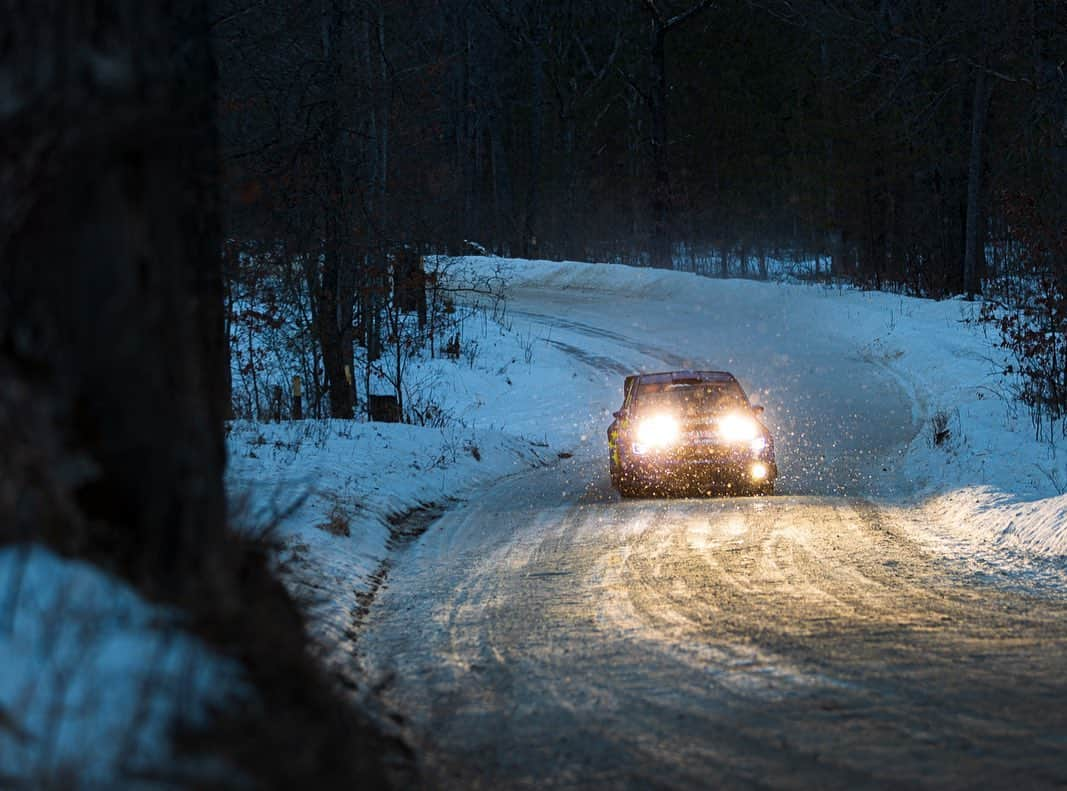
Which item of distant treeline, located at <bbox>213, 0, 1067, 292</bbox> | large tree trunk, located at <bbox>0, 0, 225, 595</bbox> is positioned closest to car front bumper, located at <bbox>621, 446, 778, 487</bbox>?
distant treeline, located at <bbox>213, 0, 1067, 292</bbox>

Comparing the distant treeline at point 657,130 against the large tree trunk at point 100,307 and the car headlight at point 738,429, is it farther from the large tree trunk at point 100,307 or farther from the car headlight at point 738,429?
the car headlight at point 738,429

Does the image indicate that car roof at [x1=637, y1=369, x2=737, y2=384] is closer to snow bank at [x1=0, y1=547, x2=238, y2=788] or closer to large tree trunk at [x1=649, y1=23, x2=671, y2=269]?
snow bank at [x1=0, y1=547, x2=238, y2=788]

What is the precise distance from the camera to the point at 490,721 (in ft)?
23.2

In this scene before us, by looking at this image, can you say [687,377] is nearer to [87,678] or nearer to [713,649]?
[713,649]

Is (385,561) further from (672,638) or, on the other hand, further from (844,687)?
(844,687)

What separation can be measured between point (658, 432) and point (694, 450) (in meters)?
0.54

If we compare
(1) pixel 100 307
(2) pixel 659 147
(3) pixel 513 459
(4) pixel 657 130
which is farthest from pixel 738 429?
(4) pixel 657 130

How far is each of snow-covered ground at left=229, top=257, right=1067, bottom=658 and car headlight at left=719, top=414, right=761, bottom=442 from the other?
111cm

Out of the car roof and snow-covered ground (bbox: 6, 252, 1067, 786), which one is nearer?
snow-covered ground (bbox: 6, 252, 1067, 786)

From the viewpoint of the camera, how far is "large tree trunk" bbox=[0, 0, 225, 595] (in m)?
4.75

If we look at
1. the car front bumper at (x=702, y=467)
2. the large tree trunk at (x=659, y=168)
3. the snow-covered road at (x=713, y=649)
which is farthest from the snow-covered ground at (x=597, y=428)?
the large tree trunk at (x=659, y=168)

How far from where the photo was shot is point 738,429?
57.8ft

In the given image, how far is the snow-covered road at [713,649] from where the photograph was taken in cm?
621

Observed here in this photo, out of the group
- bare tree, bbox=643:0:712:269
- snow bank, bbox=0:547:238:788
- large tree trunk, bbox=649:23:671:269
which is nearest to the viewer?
snow bank, bbox=0:547:238:788
